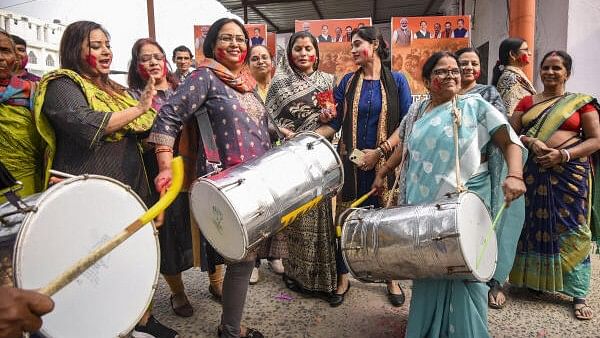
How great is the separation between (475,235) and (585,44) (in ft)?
18.6

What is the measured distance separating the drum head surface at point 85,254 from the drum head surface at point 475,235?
1.26 metres

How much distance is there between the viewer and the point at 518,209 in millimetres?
2553

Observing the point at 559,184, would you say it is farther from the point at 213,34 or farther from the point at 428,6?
the point at 428,6

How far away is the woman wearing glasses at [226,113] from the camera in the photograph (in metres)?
2.12

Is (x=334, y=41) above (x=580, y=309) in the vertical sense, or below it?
above

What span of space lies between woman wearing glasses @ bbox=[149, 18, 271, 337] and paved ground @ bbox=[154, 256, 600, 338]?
0.53 m

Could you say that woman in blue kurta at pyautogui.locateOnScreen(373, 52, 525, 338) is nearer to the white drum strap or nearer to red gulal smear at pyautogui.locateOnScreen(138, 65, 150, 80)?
the white drum strap

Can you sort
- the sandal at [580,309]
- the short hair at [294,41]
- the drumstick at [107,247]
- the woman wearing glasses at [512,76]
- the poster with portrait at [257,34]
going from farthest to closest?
1. the poster with portrait at [257,34]
2. the woman wearing glasses at [512,76]
3. the short hair at [294,41]
4. the sandal at [580,309]
5. the drumstick at [107,247]

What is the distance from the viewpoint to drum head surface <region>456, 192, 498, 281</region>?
5.73 feet

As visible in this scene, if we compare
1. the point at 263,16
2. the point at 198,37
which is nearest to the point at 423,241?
the point at 198,37

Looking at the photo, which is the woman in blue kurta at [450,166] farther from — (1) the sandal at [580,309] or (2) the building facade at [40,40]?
(2) the building facade at [40,40]

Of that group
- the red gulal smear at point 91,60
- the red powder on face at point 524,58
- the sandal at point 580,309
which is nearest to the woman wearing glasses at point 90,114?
the red gulal smear at point 91,60

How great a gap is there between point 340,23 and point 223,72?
5.66 meters

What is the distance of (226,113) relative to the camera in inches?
86.4
